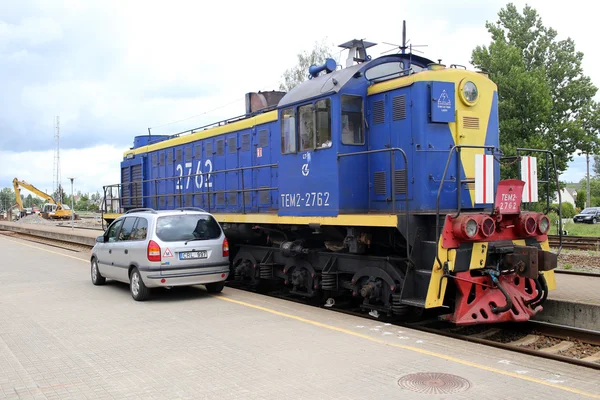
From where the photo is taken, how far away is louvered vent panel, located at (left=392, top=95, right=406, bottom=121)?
816 centimetres

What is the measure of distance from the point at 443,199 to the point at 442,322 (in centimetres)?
204

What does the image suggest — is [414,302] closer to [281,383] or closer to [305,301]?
[281,383]

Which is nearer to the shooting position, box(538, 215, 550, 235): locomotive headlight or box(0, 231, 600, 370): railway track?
box(0, 231, 600, 370): railway track

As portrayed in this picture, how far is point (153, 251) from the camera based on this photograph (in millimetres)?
9602

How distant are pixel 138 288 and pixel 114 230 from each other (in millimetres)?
2217

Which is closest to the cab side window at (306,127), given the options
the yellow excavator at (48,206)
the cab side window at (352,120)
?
the cab side window at (352,120)

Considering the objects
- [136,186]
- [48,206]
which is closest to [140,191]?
[136,186]

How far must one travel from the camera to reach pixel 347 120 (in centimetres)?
849

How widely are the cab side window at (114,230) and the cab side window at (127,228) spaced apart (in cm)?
24

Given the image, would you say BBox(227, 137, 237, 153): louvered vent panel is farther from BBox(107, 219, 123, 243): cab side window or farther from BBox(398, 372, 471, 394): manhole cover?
BBox(398, 372, 471, 394): manhole cover

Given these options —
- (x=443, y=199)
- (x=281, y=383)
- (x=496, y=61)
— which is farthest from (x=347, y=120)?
(x=496, y=61)

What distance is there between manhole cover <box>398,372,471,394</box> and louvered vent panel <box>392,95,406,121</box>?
13.7ft

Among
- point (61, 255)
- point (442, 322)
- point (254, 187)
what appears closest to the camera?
point (442, 322)

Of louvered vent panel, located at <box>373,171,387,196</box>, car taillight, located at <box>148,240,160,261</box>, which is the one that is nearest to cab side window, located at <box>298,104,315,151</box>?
louvered vent panel, located at <box>373,171,387,196</box>
